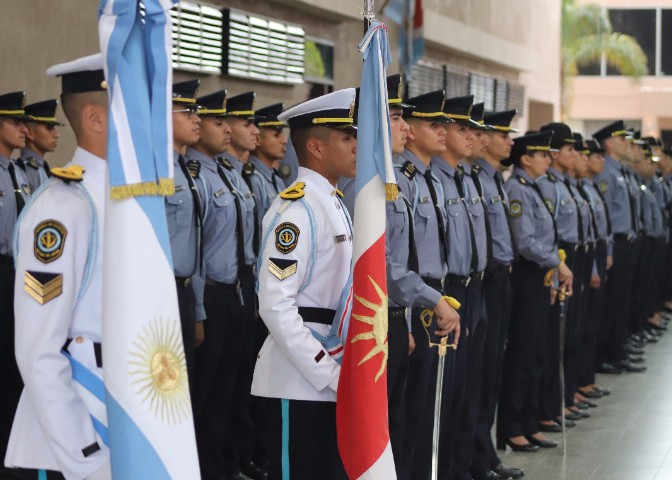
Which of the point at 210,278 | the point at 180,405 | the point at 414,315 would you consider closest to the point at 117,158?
the point at 180,405

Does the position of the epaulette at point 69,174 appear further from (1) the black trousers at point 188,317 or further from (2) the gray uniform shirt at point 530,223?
(2) the gray uniform shirt at point 530,223

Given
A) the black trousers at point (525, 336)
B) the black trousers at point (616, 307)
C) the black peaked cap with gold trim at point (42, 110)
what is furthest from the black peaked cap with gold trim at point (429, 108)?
the black trousers at point (616, 307)

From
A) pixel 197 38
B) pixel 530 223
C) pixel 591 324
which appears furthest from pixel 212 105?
pixel 591 324

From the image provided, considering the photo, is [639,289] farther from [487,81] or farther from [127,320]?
[127,320]

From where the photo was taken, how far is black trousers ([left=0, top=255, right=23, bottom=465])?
20.7ft

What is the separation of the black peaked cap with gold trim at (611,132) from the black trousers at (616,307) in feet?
3.22

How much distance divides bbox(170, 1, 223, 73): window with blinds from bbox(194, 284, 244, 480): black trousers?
328cm

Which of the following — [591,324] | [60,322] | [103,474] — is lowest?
[591,324]

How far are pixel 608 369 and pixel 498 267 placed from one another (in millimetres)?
4323

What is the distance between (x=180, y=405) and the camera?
2615 millimetres

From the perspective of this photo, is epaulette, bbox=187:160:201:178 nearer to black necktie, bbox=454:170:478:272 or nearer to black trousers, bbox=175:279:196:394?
black trousers, bbox=175:279:196:394

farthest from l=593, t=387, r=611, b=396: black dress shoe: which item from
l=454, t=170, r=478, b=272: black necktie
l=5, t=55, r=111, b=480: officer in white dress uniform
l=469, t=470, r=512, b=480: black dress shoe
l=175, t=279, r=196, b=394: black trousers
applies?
l=5, t=55, r=111, b=480: officer in white dress uniform

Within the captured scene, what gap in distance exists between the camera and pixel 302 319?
3.74m

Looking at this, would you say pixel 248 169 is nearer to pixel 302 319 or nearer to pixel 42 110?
pixel 42 110
